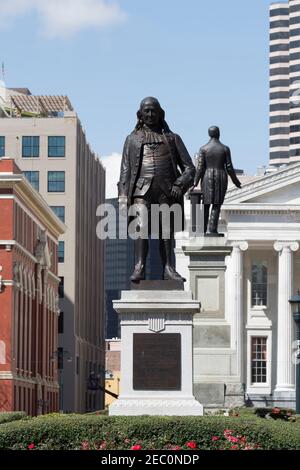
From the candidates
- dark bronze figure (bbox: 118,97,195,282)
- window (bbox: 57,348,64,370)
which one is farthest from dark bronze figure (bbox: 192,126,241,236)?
window (bbox: 57,348,64,370)

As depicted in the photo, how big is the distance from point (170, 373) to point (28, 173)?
117 m

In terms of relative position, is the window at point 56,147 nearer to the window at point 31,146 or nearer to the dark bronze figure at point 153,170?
the window at point 31,146

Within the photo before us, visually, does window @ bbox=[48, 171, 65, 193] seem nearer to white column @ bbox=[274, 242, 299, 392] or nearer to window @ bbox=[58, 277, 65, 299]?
window @ bbox=[58, 277, 65, 299]

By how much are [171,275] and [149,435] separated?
14.8 ft

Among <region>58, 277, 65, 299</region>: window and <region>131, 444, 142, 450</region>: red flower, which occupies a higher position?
<region>58, 277, 65, 299</region>: window

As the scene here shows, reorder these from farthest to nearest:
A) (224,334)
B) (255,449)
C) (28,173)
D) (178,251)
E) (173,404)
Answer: (28,173)
(178,251)
(224,334)
(173,404)
(255,449)

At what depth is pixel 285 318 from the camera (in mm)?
96938

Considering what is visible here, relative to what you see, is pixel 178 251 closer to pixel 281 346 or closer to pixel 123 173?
pixel 281 346

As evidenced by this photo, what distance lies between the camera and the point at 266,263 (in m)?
102

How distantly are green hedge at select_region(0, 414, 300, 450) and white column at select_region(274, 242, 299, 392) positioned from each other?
6859 centimetres

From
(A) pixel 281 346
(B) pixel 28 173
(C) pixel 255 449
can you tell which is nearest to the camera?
(C) pixel 255 449

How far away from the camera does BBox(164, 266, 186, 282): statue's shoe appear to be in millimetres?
30156

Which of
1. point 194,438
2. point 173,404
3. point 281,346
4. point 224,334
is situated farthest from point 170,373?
point 281,346

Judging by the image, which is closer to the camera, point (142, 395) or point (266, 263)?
point (142, 395)
